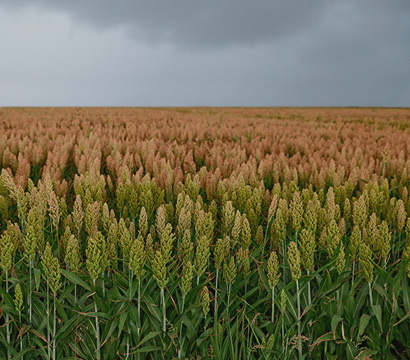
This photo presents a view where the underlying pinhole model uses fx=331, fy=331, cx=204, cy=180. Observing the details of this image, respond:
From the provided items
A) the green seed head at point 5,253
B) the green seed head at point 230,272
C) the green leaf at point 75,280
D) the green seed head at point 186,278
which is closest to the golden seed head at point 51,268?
the green leaf at point 75,280

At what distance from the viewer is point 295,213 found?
5.27ft

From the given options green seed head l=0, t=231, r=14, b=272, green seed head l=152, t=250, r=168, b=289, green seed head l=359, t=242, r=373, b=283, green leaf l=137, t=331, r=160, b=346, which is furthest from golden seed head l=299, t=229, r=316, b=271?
green seed head l=0, t=231, r=14, b=272

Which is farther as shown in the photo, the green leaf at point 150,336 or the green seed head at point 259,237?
the green seed head at point 259,237

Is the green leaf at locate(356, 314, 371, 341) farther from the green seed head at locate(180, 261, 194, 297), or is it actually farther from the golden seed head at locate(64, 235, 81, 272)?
the golden seed head at locate(64, 235, 81, 272)

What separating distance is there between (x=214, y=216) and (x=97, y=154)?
2.19m

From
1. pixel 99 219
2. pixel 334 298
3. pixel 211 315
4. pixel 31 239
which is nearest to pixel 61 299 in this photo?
pixel 31 239

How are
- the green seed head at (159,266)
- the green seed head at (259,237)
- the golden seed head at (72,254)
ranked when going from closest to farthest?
the green seed head at (159,266), the golden seed head at (72,254), the green seed head at (259,237)

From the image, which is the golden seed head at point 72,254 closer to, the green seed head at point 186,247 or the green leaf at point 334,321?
the green seed head at point 186,247

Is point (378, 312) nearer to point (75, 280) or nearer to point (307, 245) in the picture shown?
point (307, 245)

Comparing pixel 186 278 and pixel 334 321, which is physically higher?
pixel 186 278

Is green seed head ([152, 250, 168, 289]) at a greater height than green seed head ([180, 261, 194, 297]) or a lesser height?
greater

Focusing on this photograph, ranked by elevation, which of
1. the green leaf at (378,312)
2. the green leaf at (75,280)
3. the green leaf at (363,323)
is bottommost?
the green leaf at (363,323)

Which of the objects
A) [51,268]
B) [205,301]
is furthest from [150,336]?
[51,268]

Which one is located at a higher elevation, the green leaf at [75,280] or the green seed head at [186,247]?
the green seed head at [186,247]
